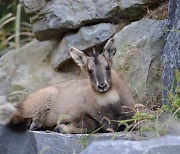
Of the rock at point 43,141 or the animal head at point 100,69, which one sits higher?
the animal head at point 100,69

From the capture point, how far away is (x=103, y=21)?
962cm

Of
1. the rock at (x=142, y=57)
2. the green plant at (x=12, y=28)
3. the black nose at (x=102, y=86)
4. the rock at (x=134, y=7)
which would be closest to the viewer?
the black nose at (x=102, y=86)

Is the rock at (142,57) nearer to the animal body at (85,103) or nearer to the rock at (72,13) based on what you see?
the rock at (72,13)

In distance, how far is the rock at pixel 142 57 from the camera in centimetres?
823

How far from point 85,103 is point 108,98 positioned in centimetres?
30

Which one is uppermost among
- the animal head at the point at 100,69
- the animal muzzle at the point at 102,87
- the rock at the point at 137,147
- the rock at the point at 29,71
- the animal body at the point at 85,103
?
the rock at the point at 137,147

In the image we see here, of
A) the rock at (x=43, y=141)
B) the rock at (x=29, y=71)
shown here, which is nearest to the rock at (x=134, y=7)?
the rock at (x=29, y=71)

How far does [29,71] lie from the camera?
10.3m

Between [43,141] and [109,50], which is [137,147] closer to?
[43,141]

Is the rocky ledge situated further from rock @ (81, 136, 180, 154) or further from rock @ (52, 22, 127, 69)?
rock @ (52, 22, 127, 69)

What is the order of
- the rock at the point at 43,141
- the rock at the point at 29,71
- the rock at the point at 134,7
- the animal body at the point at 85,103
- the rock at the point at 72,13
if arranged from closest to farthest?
the rock at the point at 43,141 < the animal body at the point at 85,103 < the rock at the point at 134,7 < the rock at the point at 72,13 < the rock at the point at 29,71

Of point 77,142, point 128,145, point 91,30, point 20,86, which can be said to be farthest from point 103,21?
point 128,145

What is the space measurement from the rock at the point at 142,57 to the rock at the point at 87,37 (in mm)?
581

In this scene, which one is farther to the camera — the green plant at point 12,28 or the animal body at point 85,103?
the green plant at point 12,28
